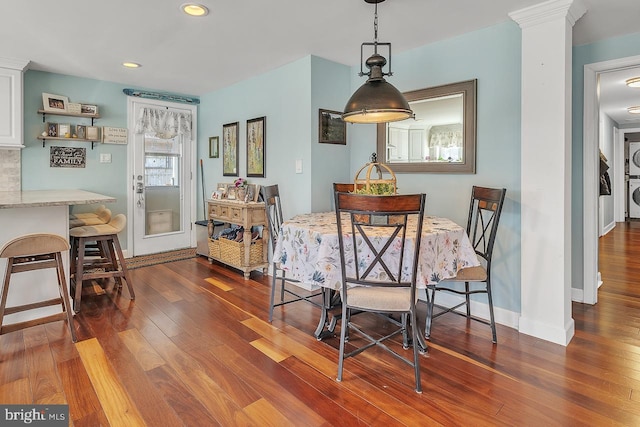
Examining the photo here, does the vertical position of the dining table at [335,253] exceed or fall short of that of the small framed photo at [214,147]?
it falls short

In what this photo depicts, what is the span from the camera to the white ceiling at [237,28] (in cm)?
251

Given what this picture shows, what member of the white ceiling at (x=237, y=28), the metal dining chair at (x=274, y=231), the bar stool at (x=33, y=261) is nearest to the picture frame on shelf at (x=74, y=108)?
the white ceiling at (x=237, y=28)

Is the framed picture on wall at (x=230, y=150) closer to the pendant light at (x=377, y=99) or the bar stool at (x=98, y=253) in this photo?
the bar stool at (x=98, y=253)

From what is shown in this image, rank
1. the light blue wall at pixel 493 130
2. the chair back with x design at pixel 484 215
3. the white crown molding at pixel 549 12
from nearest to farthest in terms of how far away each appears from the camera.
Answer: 1. the white crown molding at pixel 549 12
2. the chair back with x design at pixel 484 215
3. the light blue wall at pixel 493 130

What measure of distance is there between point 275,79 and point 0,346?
3.23 metres

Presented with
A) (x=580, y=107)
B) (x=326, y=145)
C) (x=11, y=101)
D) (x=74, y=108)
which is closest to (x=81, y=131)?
(x=74, y=108)

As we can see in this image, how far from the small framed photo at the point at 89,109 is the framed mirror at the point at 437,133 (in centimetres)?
342

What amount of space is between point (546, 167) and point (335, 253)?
62.1 inches

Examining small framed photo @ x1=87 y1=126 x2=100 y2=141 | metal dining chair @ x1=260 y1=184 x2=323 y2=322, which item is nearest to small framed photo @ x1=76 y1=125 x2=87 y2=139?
small framed photo @ x1=87 y1=126 x2=100 y2=141

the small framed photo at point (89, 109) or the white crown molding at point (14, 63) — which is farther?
the small framed photo at point (89, 109)

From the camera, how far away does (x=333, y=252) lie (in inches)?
83.3

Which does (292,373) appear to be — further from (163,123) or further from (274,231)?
(163,123)

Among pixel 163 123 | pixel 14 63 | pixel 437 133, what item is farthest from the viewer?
pixel 163 123

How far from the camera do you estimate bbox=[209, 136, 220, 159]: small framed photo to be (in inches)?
198
